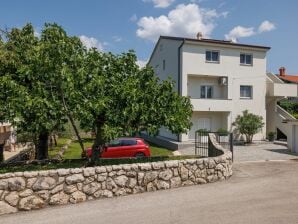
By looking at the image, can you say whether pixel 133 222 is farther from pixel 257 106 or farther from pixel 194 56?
pixel 257 106

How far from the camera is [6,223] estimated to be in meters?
7.29

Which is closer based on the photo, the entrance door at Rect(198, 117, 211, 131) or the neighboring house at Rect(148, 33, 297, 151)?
the neighboring house at Rect(148, 33, 297, 151)

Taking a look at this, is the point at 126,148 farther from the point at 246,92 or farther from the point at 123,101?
the point at 246,92

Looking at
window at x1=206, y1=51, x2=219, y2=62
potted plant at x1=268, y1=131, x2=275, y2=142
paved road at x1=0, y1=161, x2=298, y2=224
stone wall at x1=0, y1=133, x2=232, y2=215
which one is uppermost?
window at x1=206, y1=51, x2=219, y2=62

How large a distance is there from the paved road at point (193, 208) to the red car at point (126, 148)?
25.7 feet

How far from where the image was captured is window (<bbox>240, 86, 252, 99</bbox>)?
28.7 meters

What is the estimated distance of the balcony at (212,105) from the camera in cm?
2661

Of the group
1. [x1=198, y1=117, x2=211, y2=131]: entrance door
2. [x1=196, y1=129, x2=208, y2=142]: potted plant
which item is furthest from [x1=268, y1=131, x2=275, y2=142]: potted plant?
[x1=196, y1=129, x2=208, y2=142]: potted plant

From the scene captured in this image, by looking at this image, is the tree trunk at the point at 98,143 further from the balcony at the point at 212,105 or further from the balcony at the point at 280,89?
the balcony at the point at 280,89

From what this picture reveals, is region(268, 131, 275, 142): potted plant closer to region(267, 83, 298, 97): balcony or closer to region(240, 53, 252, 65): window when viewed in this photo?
region(267, 83, 298, 97): balcony

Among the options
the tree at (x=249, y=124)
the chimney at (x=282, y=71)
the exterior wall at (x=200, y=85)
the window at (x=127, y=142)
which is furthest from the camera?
the chimney at (x=282, y=71)

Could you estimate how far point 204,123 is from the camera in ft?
92.5

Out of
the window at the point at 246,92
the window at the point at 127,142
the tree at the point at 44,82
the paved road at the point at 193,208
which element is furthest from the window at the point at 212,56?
the paved road at the point at 193,208

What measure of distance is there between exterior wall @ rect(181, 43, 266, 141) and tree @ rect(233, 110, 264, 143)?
3.00 feet
